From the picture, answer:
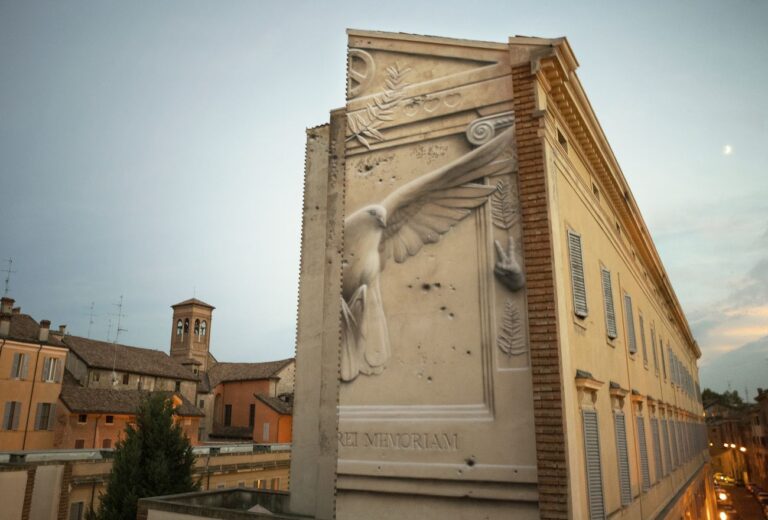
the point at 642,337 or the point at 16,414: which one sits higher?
the point at 642,337

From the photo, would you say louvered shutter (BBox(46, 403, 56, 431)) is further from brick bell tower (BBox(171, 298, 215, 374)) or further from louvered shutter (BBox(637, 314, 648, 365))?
louvered shutter (BBox(637, 314, 648, 365))

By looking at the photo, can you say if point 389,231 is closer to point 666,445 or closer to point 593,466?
point 593,466

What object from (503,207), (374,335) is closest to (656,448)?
(374,335)

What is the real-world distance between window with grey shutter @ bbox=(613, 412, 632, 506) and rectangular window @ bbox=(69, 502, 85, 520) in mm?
20616

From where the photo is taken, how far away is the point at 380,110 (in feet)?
36.5

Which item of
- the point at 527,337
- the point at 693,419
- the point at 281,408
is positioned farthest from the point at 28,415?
the point at 693,419

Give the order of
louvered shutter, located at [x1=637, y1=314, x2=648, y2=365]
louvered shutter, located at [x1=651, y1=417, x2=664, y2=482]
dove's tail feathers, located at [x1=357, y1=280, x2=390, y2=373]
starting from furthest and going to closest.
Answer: louvered shutter, located at [x1=637, y1=314, x2=648, y2=365] < louvered shutter, located at [x1=651, y1=417, x2=664, y2=482] < dove's tail feathers, located at [x1=357, y1=280, x2=390, y2=373]

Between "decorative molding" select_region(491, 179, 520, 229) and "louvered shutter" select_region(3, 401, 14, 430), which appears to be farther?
"louvered shutter" select_region(3, 401, 14, 430)

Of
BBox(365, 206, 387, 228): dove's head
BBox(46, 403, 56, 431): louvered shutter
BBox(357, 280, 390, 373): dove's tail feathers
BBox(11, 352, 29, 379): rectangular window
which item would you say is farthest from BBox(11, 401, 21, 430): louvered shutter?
BBox(365, 206, 387, 228): dove's head

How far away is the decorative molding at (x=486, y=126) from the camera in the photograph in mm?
9703

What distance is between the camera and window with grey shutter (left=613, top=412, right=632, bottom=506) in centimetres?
1160

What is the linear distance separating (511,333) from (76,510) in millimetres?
21419

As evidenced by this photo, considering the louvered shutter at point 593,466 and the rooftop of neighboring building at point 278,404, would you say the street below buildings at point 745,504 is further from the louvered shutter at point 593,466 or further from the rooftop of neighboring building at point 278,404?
the louvered shutter at point 593,466

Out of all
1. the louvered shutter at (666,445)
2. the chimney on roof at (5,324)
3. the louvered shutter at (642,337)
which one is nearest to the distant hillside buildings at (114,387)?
the chimney on roof at (5,324)
